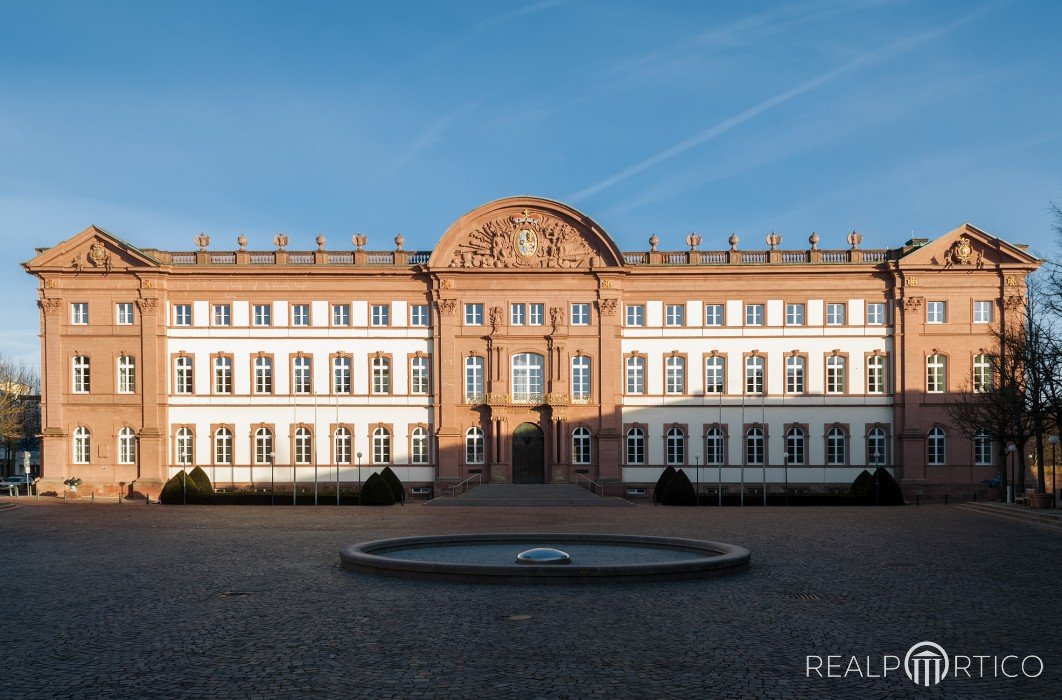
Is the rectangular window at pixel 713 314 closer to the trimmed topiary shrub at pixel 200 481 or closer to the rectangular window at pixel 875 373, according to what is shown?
the rectangular window at pixel 875 373

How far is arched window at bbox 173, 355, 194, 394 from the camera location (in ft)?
192

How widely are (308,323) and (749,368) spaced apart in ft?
85.0

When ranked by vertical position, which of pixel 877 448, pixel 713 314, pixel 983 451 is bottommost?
pixel 983 451

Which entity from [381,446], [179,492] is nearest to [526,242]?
[381,446]

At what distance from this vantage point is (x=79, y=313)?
5816cm

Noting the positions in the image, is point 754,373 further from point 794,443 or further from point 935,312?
point 935,312

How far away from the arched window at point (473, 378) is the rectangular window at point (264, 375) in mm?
11565

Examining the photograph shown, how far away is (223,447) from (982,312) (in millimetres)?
44614

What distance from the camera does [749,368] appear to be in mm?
57906

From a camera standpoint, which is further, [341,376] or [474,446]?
[341,376]

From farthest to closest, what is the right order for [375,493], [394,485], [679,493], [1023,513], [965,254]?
[965,254] < [394,485] < [375,493] < [679,493] < [1023,513]

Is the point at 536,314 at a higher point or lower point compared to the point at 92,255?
lower

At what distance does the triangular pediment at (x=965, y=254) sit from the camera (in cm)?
5614
